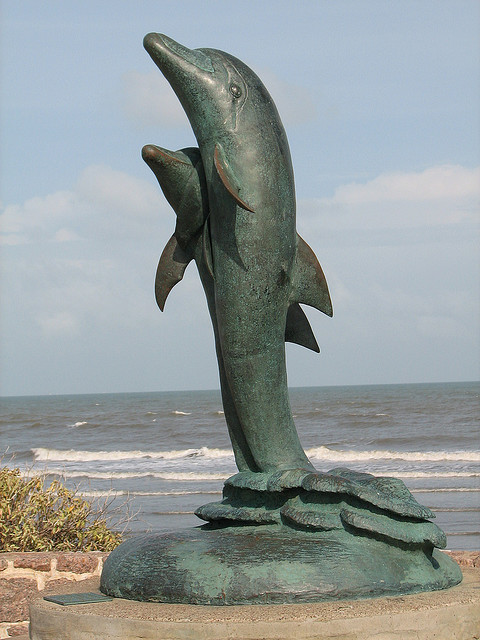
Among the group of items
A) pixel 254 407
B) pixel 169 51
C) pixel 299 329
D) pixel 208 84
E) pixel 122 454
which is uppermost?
pixel 169 51

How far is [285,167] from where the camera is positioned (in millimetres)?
4785

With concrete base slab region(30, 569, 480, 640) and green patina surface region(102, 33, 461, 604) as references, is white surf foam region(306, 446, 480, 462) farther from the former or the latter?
concrete base slab region(30, 569, 480, 640)

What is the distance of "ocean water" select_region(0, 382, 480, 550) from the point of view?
14.7 meters

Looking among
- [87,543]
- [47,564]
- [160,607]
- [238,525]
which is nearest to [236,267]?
[238,525]

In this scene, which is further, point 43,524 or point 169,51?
point 43,524

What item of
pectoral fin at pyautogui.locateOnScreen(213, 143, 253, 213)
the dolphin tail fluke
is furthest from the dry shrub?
pectoral fin at pyautogui.locateOnScreen(213, 143, 253, 213)

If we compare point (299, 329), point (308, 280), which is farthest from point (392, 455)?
point (308, 280)

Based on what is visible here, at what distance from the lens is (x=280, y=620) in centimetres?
376

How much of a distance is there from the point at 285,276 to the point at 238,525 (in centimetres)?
128

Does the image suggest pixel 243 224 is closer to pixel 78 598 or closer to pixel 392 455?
pixel 78 598

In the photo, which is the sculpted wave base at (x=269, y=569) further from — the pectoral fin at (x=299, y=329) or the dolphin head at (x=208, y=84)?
the dolphin head at (x=208, y=84)

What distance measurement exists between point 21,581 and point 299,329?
2705 millimetres

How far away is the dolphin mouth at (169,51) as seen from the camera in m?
4.78

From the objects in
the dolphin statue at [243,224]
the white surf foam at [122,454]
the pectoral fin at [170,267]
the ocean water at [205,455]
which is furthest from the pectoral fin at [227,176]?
the white surf foam at [122,454]
